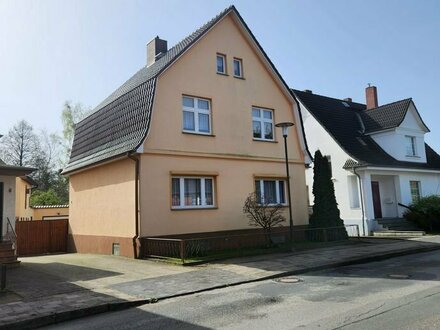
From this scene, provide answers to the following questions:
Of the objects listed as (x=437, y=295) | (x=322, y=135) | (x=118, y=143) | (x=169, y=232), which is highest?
(x=322, y=135)

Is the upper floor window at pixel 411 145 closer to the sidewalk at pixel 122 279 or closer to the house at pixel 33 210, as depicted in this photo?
the sidewalk at pixel 122 279

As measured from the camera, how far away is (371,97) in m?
32.2

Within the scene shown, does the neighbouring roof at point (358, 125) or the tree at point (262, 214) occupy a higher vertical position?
the neighbouring roof at point (358, 125)

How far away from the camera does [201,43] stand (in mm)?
18016

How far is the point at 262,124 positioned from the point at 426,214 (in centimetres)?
1183

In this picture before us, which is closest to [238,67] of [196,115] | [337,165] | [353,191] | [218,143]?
[196,115]

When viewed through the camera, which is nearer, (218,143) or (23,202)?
(218,143)

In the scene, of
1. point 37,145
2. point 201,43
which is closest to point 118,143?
point 201,43

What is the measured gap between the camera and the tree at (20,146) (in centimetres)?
4738

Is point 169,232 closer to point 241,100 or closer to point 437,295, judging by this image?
point 241,100

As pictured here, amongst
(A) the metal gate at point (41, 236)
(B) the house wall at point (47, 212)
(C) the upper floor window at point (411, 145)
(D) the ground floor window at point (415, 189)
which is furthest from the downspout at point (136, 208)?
(C) the upper floor window at point (411, 145)

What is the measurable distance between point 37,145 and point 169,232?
39.5 m

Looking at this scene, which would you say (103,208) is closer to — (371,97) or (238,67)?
(238,67)

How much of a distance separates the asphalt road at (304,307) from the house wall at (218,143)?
665 cm
